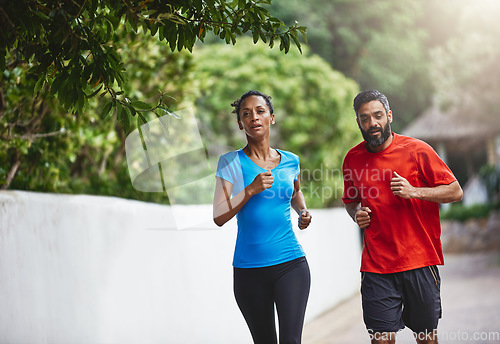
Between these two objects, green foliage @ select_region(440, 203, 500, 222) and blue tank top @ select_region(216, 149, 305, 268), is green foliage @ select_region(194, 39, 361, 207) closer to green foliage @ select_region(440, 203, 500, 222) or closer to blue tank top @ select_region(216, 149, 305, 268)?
green foliage @ select_region(440, 203, 500, 222)

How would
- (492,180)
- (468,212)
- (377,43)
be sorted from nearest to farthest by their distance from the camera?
(492,180) < (468,212) < (377,43)

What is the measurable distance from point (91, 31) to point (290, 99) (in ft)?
43.8

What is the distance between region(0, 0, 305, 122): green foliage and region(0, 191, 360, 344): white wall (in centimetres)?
104

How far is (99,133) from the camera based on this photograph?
6738mm

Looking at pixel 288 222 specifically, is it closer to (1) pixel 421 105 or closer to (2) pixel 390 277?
(2) pixel 390 277

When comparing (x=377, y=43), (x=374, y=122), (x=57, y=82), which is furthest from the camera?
(x=377, y=43)

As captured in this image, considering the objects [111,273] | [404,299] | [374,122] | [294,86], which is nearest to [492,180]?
[294,86]

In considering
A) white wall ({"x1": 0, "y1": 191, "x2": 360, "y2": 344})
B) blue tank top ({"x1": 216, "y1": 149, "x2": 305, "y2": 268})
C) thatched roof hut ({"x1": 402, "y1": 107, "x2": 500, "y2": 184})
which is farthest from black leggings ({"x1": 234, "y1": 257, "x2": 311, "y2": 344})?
thatched roof hut ({"x1": 402, "y1": 107, "x2": 500, "y2": 184})

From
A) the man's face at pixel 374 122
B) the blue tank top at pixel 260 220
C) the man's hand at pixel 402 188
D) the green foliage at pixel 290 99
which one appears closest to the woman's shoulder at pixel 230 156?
the blue tank top at pixel 260 220

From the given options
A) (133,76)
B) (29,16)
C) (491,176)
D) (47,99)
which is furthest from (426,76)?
(29,16)

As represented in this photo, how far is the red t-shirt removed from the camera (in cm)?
359

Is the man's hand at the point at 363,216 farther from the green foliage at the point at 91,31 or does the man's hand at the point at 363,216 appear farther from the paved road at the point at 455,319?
the paved road at the point at 455,319

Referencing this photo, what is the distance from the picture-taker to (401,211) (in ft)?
11.9

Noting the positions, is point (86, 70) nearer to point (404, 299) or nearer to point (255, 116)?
point (255, 116)
